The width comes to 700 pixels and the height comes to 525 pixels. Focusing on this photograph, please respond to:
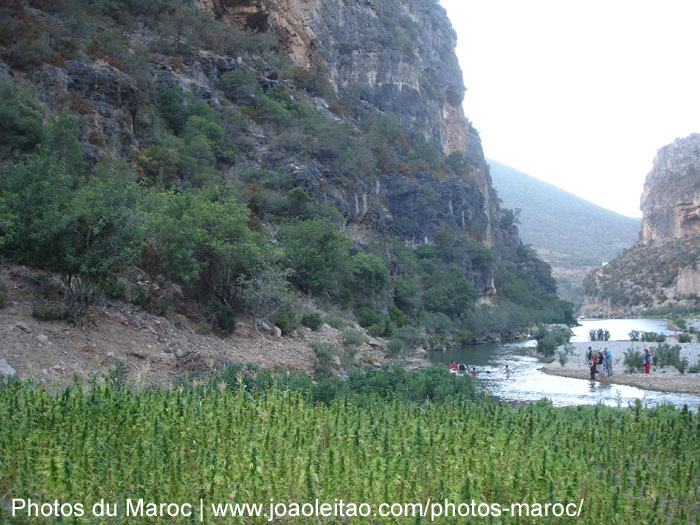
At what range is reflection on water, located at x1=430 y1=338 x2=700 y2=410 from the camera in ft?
68.8

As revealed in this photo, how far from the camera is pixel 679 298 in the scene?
103 m

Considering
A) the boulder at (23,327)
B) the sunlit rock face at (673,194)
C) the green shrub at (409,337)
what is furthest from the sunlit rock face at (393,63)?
the sunlit rock face at (673,194)

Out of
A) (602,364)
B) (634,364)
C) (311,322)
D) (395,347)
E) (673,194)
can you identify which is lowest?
(395,347)

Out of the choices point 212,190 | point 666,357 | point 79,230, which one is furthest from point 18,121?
point 666,357

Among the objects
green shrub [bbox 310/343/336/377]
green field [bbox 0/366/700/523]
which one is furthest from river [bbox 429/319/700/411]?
green field [bbox 0/366/700/523]

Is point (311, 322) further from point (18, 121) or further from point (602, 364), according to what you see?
point (18, 121)

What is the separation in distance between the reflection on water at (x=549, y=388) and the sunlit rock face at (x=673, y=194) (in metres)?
114

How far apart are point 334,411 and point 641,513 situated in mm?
5391

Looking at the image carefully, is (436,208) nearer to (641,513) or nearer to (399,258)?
(399,258)

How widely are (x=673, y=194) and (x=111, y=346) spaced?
158324mm

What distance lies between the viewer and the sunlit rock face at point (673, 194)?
421 ft

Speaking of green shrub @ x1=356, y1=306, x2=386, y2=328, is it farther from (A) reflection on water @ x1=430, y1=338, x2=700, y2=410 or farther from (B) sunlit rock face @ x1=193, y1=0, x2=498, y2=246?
(B) sunlit rock face @ x1=193, y1=0, x2=498, y2=246

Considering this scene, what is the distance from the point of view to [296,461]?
628cm

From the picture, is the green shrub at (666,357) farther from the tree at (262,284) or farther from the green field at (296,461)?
the green field at (296,461)
